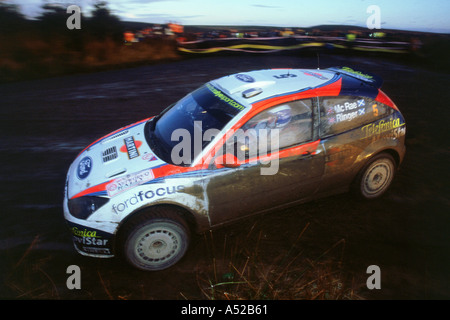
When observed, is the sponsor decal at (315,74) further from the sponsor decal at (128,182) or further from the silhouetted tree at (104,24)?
the silhouetted tree at (104,24)

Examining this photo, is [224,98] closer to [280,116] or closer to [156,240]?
[280,116]

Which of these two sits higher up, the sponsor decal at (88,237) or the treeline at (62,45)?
the treeline at (62,45)

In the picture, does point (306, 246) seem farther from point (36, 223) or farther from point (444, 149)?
point (444, 149)

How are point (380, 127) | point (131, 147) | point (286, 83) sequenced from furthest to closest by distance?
point (380, 127), point (286, 83), point (131, 147)

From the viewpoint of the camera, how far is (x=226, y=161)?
3.02m

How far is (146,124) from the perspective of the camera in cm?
388

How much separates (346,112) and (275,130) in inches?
38.7

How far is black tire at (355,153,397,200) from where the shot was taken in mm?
3852

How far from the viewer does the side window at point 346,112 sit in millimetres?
3451

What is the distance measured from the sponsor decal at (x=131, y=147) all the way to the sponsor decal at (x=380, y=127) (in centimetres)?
267

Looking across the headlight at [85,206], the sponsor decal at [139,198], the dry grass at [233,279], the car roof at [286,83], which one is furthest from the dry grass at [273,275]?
the car roof at [286,83]

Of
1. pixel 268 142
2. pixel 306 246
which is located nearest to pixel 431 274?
pixel 306 246

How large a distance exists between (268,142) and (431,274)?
2.10 m

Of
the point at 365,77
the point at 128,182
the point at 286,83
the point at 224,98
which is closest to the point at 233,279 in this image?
the point at 128,182
